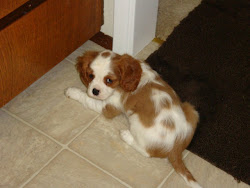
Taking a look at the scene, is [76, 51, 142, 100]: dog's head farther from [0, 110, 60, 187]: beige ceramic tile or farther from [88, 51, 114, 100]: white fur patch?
[0, 110, 60, 187]: beige ceramic tile

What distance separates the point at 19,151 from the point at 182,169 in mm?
939

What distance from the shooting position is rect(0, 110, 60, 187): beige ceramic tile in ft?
6.86

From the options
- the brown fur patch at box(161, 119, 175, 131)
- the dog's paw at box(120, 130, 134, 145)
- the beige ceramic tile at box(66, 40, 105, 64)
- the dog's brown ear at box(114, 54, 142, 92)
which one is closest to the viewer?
the brown fur patch at box(161, 119, 175, 131)

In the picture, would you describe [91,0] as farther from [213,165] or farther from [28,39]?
[213,165]

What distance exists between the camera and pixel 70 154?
2205 mm

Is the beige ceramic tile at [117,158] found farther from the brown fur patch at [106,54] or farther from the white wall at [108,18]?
the white wall at [108,18]

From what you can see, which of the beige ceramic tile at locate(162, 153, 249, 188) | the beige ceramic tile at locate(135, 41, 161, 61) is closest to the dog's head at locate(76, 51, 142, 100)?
the beige ceramic tile at locate(162, 153, 249, 188)

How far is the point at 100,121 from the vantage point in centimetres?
239

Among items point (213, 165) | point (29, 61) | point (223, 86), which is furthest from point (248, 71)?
point (29, 61)

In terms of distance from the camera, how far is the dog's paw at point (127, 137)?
7.35 feet

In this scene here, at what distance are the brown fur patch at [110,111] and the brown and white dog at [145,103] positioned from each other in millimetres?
62

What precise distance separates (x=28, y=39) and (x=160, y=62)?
103 cm

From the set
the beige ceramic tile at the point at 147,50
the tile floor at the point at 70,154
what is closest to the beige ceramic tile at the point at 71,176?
the tile floor at the point at 70,154

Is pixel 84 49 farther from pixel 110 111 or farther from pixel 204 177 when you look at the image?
pixel 204 177
